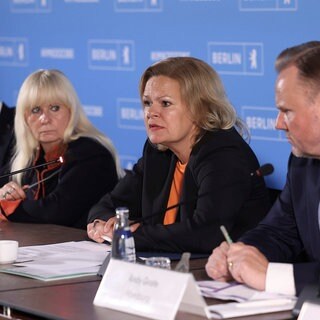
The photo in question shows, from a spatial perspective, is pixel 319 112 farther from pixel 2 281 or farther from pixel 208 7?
pixel 208 7

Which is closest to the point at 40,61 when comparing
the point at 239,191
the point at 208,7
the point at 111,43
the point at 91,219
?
the point at 111,43

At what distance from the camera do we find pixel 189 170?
3576 millimetres

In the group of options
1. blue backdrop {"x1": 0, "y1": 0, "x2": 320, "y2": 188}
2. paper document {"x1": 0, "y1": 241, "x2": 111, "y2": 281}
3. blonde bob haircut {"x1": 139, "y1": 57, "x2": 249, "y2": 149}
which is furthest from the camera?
blue backdrop {"x1": 0, "y1": 0, "x2": 320, "y2": 188}

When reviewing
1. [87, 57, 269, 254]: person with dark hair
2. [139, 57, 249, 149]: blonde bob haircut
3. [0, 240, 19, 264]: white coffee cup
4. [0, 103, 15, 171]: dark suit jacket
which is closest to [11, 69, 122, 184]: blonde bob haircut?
[0, 103, 15, 171]: dark suit jacket

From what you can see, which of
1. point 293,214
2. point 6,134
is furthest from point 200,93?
point 6,134

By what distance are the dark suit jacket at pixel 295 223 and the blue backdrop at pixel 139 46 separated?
53.8 inches

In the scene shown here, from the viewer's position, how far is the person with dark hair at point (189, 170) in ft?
11.1

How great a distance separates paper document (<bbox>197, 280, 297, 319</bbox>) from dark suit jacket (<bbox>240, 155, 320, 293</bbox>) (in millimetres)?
391

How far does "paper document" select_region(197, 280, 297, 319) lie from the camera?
240 cm

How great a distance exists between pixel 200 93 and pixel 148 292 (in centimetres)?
137

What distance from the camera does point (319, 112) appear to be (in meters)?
2.71

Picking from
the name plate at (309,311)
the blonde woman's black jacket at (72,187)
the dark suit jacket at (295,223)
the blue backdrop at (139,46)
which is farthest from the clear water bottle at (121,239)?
the blue backdrop at (139,46)

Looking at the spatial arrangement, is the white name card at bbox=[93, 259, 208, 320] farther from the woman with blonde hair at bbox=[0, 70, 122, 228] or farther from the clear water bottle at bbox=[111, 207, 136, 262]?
the woman with blonde hair at bbox=[0, 70, 122, 228]

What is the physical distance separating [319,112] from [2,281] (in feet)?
3.34
